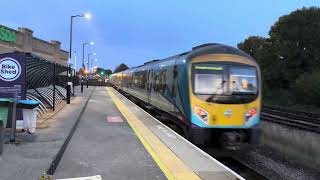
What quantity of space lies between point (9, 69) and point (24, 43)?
1454 inches

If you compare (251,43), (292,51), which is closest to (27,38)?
(292,51)

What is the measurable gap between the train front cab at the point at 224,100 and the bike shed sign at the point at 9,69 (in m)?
4.81

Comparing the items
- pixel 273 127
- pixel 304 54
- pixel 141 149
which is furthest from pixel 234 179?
pixel 304 54

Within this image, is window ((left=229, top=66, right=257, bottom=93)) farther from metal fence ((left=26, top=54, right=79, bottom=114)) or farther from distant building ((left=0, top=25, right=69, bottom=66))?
distant building ((left=0, top=25, right=69, bottom=66))

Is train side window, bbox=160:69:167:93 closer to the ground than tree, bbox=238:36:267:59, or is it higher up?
closer to the ground

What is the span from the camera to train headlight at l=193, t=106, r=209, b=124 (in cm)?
1474

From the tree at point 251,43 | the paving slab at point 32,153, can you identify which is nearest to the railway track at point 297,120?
the paving slab at point 32,153

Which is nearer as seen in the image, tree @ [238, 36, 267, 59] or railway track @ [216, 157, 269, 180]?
railway track @ [216, 157, 269, 180]

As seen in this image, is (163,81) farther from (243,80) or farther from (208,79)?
(243,80)

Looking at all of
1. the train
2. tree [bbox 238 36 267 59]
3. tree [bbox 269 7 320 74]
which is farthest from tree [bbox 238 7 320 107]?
the train

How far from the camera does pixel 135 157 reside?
1111 cm

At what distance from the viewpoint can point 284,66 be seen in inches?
2477

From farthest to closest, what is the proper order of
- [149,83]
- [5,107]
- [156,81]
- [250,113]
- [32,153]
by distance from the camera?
1. [149,83]
2. [156,81]
3. [250,113]
4. [5,107]
5. [32,153]

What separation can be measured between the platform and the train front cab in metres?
0.98
